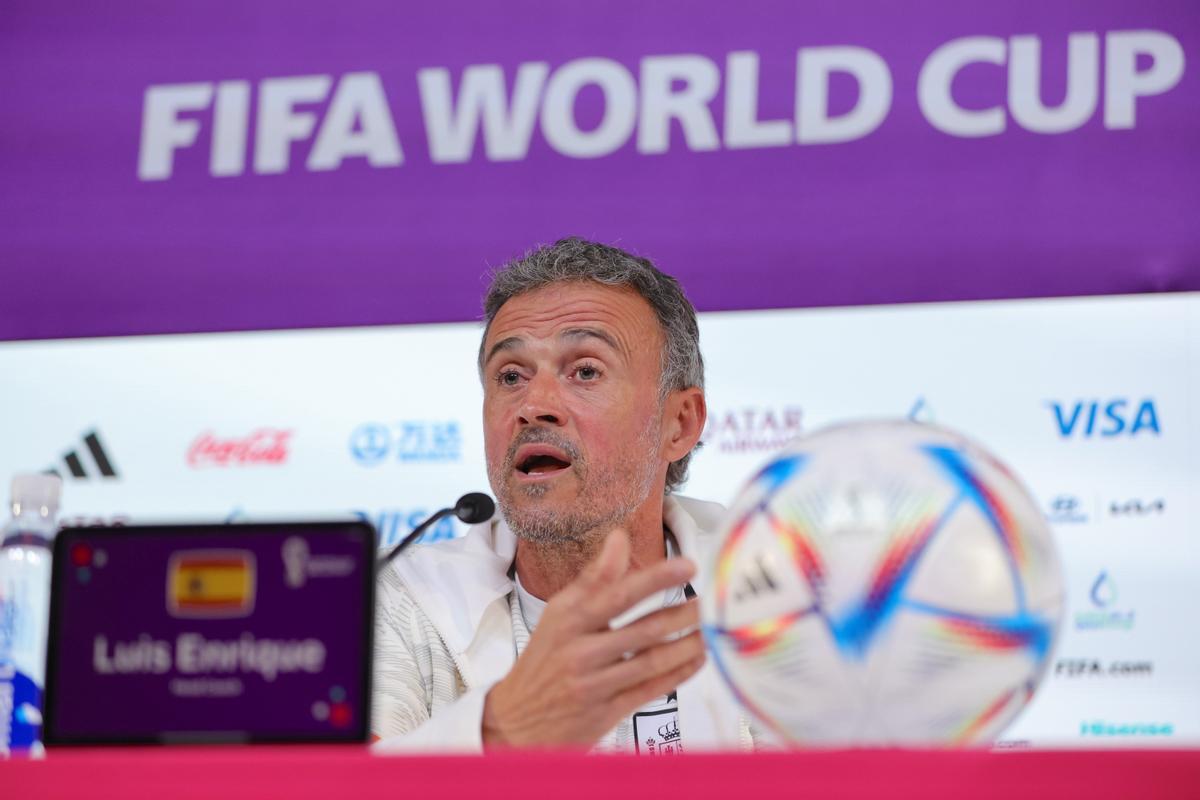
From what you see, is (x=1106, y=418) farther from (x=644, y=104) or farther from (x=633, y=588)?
(x=633, y=588)

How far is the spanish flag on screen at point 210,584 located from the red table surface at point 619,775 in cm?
23

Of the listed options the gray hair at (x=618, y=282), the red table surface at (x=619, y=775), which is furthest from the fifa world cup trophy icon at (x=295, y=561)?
the gray hair at (x=618, y=282)

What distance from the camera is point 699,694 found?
2191mm

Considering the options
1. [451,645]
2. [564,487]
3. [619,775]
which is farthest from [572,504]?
[619,775]

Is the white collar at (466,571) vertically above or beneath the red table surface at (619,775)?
above

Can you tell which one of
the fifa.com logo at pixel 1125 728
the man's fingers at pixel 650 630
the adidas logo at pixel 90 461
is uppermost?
the adidas logo at pixel 90 461

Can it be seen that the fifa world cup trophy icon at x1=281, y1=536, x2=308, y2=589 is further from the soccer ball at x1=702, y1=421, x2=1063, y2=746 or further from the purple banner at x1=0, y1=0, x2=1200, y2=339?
the purple banner at x1=0, y1=0, x2=1200, y2=339

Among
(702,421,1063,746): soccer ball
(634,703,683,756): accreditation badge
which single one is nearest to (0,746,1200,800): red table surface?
(702,421,1063,746): soccer ball

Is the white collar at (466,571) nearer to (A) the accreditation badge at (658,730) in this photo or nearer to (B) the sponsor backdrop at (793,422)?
(A) the accreditation badge at (658,730)

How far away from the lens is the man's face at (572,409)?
2.38 meters

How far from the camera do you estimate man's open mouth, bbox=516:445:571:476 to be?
7.84 feet

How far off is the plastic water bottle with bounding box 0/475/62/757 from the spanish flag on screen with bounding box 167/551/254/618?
49cm

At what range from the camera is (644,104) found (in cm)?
327

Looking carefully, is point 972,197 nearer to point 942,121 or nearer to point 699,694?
point 942,121
